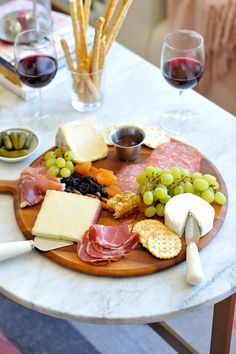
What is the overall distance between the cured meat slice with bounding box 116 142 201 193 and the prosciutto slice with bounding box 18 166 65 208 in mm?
147

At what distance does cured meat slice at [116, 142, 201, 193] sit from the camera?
1.35 metres

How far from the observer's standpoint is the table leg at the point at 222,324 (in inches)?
51.0

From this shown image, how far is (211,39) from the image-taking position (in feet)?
7.26

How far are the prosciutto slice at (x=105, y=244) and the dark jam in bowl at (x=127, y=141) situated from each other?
0.27 m

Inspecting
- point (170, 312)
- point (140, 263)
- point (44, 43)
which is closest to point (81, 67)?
point (44, 43)

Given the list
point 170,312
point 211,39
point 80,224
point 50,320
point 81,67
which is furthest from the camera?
point 211,39

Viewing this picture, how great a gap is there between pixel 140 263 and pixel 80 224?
155 millimetres

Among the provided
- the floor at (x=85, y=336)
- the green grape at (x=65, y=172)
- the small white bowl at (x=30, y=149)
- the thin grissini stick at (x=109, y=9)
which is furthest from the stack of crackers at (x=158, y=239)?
the floor at (x=85, y=336)

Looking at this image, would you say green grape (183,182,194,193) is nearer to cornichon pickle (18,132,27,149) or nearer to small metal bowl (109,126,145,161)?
small metal bowl (109,126,145,161)

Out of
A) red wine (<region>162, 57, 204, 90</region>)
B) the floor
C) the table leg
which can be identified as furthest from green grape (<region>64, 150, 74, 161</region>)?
the floor

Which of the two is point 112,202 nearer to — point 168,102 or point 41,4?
point 168,102

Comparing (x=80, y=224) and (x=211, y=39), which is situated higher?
(x=80, y=224)

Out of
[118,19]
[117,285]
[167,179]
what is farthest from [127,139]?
[117,285]

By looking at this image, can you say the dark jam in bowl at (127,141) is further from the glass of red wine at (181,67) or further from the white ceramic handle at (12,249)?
the white ceramic handle at (12,249)
